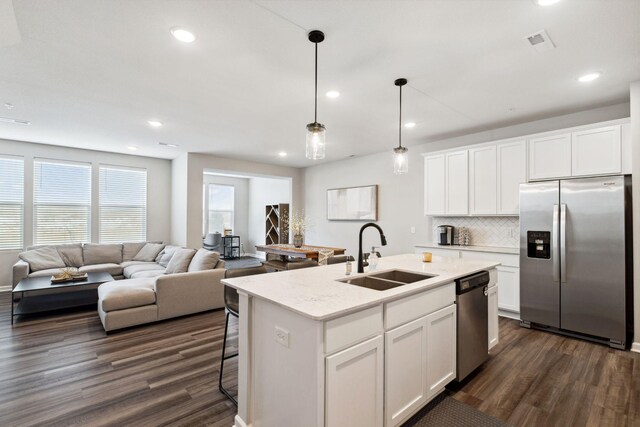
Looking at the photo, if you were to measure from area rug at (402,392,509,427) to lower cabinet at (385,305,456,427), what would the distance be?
11 centimetres

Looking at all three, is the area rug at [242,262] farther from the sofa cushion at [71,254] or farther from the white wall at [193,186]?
the sofa cushion at [71,254]

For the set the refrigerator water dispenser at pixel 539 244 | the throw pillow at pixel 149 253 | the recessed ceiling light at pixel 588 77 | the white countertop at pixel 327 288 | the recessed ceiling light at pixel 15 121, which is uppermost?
the recessed ceiling light at pixel 588 77

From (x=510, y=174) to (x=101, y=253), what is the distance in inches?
284

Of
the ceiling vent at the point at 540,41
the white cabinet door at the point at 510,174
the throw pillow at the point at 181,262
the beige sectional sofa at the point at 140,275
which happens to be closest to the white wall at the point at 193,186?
the beige sectional sofa at the point at 140,275

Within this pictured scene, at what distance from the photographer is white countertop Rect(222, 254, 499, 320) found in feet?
5.18

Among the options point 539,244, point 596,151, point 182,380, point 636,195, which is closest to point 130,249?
point 182,380

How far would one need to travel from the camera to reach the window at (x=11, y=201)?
554 centimetres

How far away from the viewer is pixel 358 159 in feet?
22.5

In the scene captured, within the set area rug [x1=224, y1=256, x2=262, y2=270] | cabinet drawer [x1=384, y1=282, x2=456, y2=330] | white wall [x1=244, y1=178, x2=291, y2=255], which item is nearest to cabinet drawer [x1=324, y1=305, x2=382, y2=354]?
cabinet drawer [x1=384, y1=282, x2=456, y2=330]

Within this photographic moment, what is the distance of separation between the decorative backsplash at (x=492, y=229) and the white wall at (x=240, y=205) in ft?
25.3

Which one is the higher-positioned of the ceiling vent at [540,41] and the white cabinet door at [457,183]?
the ceiling vent at [540,41]

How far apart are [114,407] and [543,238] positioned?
459cm

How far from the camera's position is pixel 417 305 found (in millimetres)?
2035

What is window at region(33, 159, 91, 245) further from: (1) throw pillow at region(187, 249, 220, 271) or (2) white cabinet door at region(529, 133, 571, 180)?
(2) white cabinet door at region(529, 133, 571, 180)
